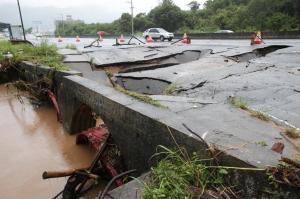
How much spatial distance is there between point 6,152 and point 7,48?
661cm

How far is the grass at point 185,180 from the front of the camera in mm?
2232

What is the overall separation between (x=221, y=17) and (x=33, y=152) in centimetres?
3964

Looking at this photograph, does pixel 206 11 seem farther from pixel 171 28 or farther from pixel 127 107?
pixel 127 107

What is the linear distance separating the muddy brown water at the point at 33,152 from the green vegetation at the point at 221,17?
2615 centimetres

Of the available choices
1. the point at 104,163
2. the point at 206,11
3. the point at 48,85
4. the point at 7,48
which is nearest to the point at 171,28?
the point at 206,11

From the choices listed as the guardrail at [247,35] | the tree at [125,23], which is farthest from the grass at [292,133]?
the tree at [125,23]

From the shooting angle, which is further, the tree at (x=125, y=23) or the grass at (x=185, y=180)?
the tree at (x=125, y=23)

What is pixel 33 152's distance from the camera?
5.65 m

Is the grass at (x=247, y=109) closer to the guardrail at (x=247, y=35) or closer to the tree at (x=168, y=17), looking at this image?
the guardrail at (x=247, y=35)

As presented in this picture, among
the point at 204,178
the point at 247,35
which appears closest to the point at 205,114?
the point at 204,178

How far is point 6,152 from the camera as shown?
5656mm

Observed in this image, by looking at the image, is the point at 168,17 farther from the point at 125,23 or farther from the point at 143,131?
the point at 143,131

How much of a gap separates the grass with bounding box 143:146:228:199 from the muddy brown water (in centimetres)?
218

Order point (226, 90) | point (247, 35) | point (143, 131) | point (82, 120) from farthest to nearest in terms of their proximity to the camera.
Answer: point (247, 35) → point (82, 120) → point (226, 90) → point (143, 131)
